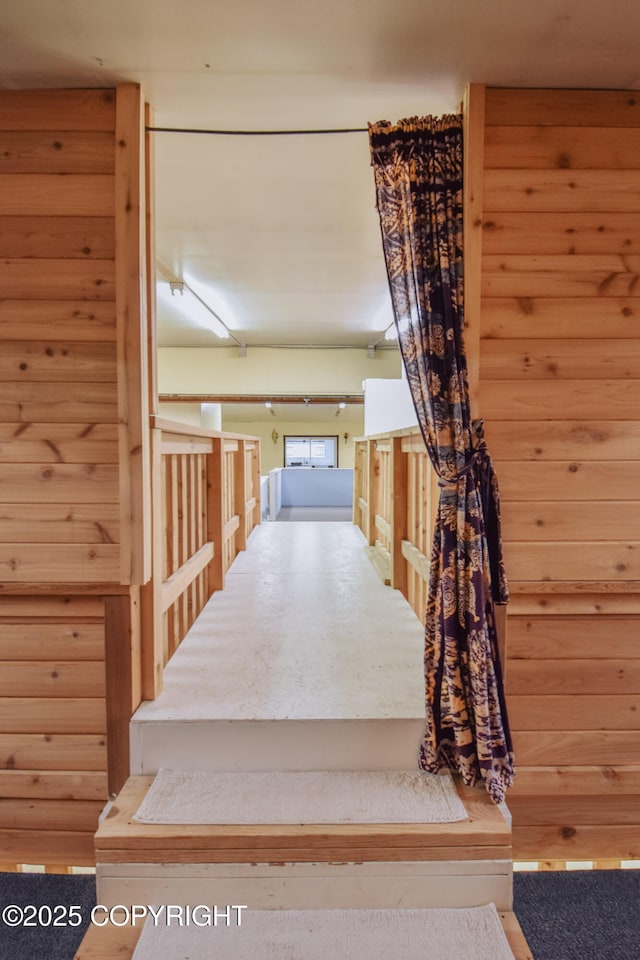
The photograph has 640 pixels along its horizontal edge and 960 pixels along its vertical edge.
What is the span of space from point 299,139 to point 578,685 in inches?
94.2

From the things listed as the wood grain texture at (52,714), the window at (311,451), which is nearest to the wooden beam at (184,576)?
the wood grain texture at (52,714)

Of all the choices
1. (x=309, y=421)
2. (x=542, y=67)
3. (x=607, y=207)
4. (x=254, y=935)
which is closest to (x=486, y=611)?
(x=254, y=935)

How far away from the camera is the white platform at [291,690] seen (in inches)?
67.7

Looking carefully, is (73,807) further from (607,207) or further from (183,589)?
(607,207)

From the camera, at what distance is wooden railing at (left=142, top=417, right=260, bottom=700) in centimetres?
189

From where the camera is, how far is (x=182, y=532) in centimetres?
240

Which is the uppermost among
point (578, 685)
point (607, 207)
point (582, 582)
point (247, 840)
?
point (607, 207)

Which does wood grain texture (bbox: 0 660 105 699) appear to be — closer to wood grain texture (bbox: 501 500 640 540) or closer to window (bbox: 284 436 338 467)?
wood grain texture (bbox: 501 500 640 540)

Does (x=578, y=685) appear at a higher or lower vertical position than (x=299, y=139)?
lower

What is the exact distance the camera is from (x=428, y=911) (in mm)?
1469

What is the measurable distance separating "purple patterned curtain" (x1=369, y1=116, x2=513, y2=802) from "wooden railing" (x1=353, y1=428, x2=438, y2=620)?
434 mm

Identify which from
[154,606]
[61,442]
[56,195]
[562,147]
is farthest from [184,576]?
[562,147]

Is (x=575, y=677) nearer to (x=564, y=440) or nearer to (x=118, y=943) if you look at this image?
(x=564, y=440)

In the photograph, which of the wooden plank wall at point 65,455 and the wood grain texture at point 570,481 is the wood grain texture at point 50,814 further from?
the wood grain texture at point 570,481
